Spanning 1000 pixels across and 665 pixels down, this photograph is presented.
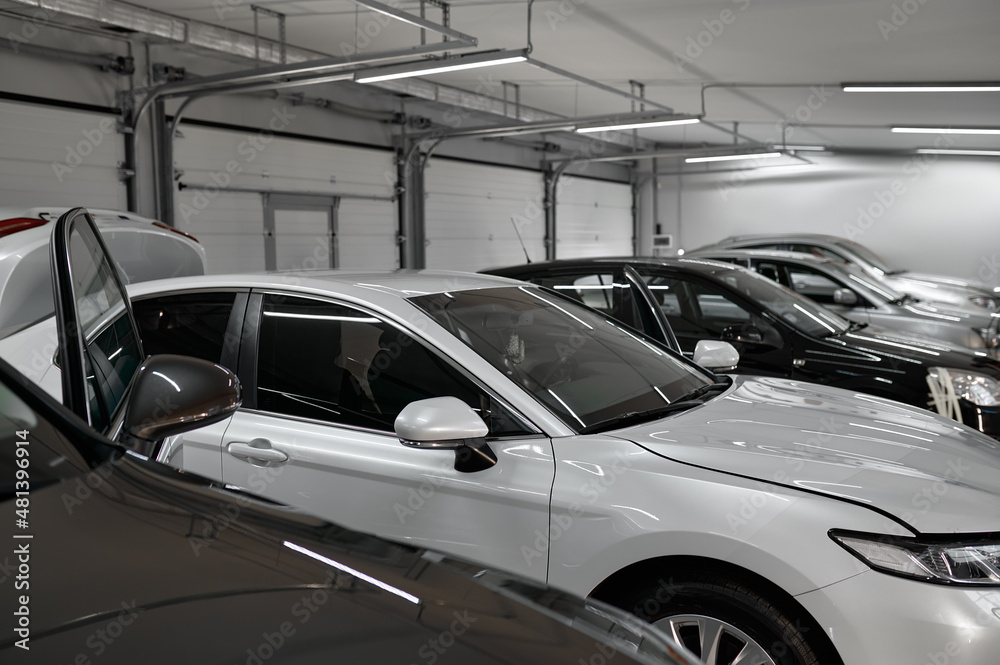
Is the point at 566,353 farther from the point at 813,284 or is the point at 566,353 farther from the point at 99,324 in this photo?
the point at 813,284

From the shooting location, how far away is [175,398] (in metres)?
1.66

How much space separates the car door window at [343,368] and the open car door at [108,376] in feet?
2.14

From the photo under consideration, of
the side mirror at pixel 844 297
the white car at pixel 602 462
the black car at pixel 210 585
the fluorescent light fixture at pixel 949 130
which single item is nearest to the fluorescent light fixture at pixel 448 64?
the side mirror at pixel 844 297

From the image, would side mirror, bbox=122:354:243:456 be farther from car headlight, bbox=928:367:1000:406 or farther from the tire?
car headlight, bbox=928:367:1000:406

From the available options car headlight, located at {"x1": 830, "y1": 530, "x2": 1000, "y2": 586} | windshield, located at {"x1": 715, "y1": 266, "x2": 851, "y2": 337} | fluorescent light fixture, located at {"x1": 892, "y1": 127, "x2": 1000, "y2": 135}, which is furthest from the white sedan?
fluorescent light fixture, located at {"x1": 892, "y1": 127, "x2": 1000, "y2": 135}

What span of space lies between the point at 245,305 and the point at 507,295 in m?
0.95

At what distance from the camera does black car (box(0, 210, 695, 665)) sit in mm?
1031

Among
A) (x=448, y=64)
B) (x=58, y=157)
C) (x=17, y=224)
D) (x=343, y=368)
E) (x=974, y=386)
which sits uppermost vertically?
(x=448, y=64)

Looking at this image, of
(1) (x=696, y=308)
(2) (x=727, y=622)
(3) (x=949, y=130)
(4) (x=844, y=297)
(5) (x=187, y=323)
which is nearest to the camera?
(2) (x=727, y=622)

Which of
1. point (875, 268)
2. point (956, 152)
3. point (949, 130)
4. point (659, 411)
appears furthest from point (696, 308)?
point (956, 152)

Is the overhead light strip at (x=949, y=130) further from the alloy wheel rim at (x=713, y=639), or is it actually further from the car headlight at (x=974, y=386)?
the alloy wheel rim at (x=713, y=639)

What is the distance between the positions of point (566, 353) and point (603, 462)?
2.29ft

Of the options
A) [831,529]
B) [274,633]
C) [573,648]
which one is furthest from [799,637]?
[274,633]

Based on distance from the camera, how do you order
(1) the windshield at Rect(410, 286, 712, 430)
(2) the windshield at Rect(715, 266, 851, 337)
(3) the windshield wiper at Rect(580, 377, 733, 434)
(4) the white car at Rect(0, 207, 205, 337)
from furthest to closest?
(2) the windshield at Rect(715, 266, 851, 337), (4) the white car at Rect(0, 207, 205, 337), (1) the windshield at Rect(410, 286, 712, 430), (3) the windshield wiper at Rect(580, 377, 733, 434)
